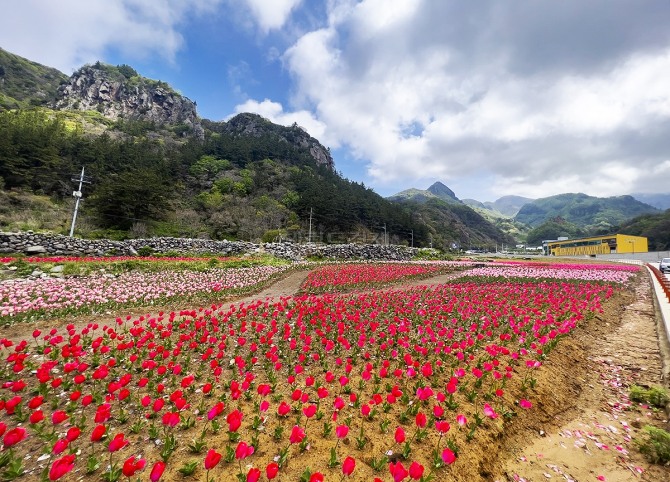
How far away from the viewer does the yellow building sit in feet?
245

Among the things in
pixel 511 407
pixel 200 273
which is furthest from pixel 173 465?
pixel 200 273

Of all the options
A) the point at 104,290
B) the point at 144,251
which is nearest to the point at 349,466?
the point at 104,290

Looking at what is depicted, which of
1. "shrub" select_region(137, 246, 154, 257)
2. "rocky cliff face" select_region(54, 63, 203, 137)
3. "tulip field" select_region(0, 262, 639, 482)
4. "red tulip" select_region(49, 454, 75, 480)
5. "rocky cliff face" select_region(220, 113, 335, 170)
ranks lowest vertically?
"tulip field" select_region(0, 262, 639, 482)

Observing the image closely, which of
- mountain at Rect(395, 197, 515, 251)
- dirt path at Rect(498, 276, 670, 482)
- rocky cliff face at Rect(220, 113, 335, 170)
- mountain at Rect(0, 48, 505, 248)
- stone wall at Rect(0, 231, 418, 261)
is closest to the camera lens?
dirt path at Rect(498, 276, 670, 482)

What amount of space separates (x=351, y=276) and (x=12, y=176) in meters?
46.0

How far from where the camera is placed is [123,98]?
129 meters

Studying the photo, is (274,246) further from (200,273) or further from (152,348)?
(152,348)

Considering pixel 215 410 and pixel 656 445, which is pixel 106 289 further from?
pixel 656 445

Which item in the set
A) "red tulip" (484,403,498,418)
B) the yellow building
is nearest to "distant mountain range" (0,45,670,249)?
the yellow building

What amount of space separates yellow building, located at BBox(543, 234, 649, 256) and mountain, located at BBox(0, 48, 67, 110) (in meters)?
182

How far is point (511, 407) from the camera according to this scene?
14.8 feet

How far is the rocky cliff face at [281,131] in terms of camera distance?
125 meters

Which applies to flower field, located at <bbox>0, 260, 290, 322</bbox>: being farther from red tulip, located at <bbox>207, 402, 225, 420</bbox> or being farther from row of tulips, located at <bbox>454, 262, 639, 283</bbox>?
row of tulips, located at <bbox>454, 262, 639, 283</bbox>

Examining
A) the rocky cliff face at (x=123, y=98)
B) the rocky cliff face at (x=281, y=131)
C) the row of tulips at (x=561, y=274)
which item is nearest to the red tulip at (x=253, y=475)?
the row of tulips at (x=561, y=274)
